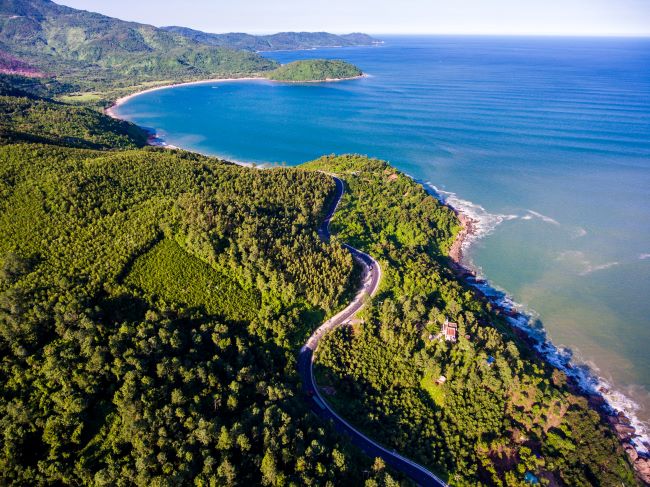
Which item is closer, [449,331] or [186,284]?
[186,284]

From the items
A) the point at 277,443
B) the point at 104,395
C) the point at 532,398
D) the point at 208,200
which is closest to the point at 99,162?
the point at 208,200

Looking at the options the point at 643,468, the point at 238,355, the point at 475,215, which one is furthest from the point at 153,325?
the point at 475,215

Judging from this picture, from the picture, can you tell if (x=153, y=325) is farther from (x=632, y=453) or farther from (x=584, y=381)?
(x=584, y=381)

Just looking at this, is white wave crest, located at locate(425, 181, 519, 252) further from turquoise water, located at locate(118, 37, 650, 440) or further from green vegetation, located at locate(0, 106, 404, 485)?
green vegetation, located at locate(0, 106, 404, 485)

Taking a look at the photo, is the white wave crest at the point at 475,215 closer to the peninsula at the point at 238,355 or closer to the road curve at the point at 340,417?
the peninsula at the point at 238,355

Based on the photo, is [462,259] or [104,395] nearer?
[104,395]

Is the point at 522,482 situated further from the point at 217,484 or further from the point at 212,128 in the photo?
the point at 212,128

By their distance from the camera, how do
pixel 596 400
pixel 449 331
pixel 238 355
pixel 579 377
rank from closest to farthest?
pixel 238 355
pixel 596 400
pixel 449 331
pixel 579 377
